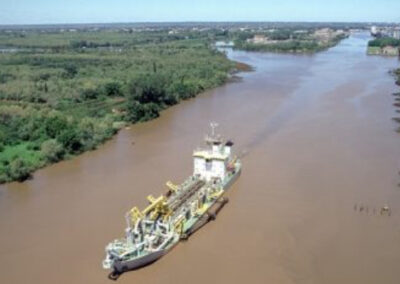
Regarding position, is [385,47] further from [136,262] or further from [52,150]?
[136,262]

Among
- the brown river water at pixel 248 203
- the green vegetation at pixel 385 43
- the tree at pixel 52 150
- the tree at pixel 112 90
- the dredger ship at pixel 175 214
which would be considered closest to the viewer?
the dredger ship at pixel 175 214

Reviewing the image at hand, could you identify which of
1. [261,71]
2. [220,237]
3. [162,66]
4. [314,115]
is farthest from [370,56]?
[220,237]

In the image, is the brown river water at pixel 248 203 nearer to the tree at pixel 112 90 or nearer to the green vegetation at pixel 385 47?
the tree at pixel 112 90

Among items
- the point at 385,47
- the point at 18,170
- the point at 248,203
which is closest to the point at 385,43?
the point at 385,47

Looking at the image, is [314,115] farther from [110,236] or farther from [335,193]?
[110,236]

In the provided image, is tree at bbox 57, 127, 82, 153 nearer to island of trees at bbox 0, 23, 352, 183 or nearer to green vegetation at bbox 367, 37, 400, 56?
island of trees at bbox 0, 23, 352, 183

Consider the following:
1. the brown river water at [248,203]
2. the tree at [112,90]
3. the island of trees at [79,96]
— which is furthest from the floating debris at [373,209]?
the tree at [112,90]
